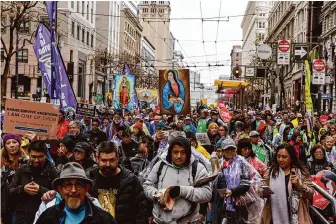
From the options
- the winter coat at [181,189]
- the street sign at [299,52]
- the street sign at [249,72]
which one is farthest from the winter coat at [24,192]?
the street sign at [249,72]

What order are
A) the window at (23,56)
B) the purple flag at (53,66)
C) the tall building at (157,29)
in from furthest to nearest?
the tall building at (157,29), the window at (23,56), the purple flag at (53,66)

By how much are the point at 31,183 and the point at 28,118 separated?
2.50 metres

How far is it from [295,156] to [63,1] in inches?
1975

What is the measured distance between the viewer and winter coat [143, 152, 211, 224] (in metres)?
5.47

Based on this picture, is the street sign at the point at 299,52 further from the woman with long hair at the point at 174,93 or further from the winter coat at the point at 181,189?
the winter coat at the point at 181,189

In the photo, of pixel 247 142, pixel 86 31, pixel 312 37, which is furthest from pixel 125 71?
pixel 86 31

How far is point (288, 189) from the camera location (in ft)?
19.6

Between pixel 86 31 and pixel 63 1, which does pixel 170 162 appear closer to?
pixel 63 1

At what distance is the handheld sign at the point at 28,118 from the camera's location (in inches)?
303

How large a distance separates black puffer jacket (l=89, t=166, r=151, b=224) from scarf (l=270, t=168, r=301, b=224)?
1463mm

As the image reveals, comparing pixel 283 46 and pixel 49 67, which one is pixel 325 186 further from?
pixel 283 46

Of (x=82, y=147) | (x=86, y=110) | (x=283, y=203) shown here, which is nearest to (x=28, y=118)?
(x=82, y=147)

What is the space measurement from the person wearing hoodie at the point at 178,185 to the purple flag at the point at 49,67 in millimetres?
7273


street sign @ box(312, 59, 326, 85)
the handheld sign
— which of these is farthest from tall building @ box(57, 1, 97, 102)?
the handheld sign
